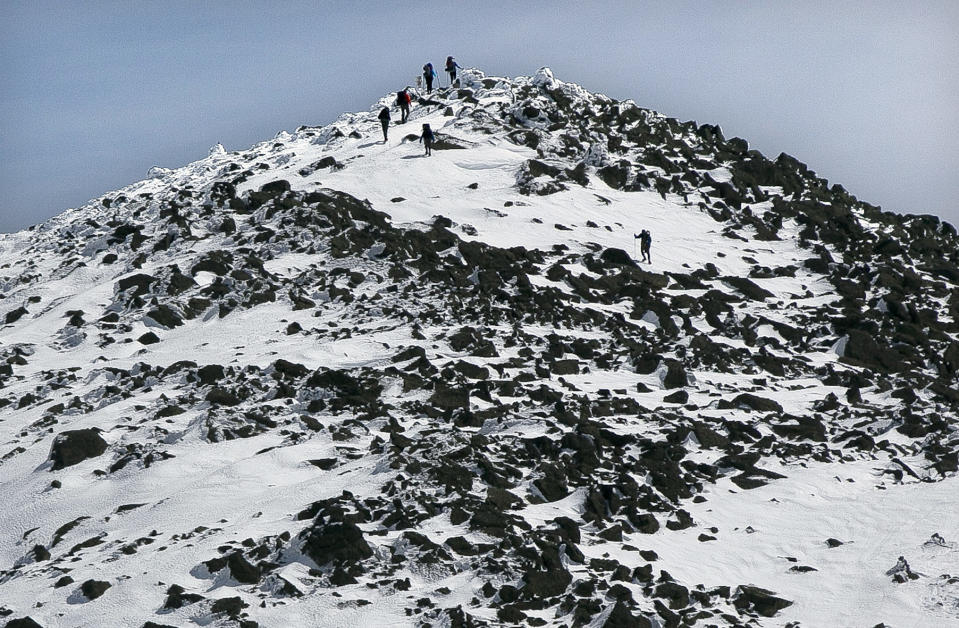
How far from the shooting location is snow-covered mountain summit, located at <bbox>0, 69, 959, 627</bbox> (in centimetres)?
1720

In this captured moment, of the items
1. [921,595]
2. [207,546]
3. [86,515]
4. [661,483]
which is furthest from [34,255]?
[921,595]

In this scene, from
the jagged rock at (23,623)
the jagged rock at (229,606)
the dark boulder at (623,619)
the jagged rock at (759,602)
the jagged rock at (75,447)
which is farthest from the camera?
the jagged rock at (75,447)

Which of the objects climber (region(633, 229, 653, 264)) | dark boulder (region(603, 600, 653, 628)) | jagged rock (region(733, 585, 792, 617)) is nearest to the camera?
dark boulder (region(603, 600, 653, 628))

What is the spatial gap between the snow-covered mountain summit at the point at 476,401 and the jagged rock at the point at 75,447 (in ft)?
0.27

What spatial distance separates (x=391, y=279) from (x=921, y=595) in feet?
68.0

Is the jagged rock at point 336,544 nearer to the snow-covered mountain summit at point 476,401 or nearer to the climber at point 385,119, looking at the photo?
the snow-covered mountain summit at point 476,401

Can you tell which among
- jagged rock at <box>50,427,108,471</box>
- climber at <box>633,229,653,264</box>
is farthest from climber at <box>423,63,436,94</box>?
jagged rock at <box>50,427,108,471</box>

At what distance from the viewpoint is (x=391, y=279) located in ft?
108

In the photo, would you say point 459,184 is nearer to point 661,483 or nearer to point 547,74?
point 547,74

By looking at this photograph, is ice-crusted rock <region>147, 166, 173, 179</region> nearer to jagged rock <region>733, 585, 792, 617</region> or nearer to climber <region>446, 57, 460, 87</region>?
climber <region>446, 57, 460, 87</region>

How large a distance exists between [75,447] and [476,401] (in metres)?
10.4

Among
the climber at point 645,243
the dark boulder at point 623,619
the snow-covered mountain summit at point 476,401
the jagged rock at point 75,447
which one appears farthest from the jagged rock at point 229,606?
the climber at point 645,243

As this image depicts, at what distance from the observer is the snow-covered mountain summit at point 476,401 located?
1720 centimetres

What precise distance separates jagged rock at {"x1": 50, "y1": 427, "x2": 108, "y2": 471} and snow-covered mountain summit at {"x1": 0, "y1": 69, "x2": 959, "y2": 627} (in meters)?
0.08
